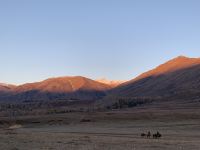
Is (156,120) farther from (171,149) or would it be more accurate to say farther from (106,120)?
(171,149)

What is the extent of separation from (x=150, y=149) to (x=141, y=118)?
57505 mm

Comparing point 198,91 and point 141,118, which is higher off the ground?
point 198,91

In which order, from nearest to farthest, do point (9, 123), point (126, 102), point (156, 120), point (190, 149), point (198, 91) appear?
point (190, 149), point (156, 120), point (9, 123), point (126, 102), point (198, 91)

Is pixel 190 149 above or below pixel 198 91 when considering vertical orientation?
below

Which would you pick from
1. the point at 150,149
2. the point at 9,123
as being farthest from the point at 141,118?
the point at 150,149

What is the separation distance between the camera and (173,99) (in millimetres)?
176000

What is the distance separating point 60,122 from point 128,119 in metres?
13.1

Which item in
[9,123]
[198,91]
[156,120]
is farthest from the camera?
[198,91]

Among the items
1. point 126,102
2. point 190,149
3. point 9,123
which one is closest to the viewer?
point 190,149

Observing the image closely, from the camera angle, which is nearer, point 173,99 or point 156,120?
point 156,120

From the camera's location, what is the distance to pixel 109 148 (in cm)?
3331

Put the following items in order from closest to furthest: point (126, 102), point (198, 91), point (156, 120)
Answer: point (156, 120), point (126, 102), point (198, 91)

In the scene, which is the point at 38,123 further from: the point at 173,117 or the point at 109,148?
the point at 109,148

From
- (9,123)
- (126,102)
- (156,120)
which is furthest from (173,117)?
(126,102)
